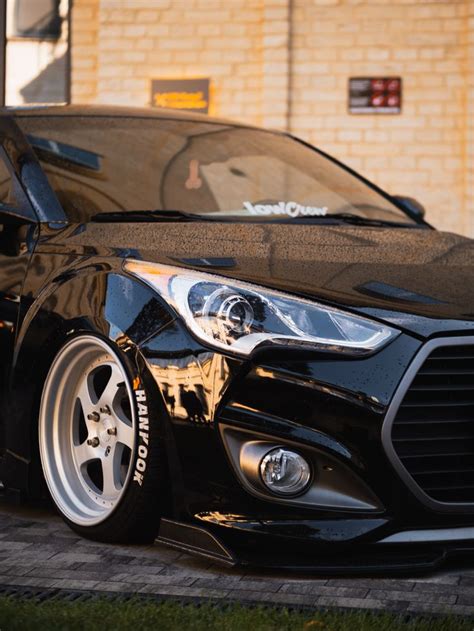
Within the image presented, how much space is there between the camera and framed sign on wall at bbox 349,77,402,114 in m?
13.7

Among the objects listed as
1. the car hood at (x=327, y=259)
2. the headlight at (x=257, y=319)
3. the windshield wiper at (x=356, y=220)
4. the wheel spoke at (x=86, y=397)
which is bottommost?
the wheel spoke at (x=86, y=397)

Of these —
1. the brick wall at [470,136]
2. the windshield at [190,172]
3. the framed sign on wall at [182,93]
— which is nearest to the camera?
the windshield at [190,172]

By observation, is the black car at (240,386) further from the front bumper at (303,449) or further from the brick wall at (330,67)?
the brick wall at (330,67)

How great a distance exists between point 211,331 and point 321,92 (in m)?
10.6

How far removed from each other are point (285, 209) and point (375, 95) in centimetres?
905

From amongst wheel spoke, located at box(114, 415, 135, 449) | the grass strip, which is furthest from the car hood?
the grass strip

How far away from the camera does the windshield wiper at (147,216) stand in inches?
173

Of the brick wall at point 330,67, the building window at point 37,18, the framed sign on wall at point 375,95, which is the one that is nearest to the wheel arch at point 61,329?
the brick wall at point 330,67

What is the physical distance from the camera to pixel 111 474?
3865 millimetres

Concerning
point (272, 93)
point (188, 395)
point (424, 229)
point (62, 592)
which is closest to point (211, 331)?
point (188, 395)

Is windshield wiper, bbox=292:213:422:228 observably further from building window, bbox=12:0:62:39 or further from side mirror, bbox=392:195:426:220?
building window, bbox=12:0:62:39

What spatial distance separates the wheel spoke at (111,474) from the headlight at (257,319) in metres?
0.56

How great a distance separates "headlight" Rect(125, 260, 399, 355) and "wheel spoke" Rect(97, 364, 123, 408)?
31 cm

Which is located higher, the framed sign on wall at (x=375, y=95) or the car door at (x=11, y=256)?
the framed sign on wall at (x=375, y=95)
